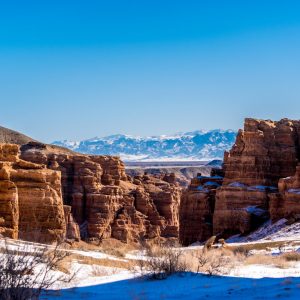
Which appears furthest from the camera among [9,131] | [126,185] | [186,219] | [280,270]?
[9,131]

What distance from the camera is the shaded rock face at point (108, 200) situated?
73.5m

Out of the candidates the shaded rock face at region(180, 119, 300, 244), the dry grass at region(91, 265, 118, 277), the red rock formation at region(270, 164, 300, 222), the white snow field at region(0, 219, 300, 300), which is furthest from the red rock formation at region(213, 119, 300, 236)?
the dry grass at region(91, 265, 118, 277)

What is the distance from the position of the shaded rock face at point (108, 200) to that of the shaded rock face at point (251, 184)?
22097 mm

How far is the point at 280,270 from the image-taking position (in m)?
15.0

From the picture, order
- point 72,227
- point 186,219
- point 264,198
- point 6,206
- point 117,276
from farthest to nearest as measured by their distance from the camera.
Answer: point 72,227 < point 186,219 < point 264,198 < point 6,206 < point 117,276

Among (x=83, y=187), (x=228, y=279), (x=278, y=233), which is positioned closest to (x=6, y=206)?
(x=278, y=233)

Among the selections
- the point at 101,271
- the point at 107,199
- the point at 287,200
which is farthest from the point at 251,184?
the point at 101,271

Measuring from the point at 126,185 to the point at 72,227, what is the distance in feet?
78.9

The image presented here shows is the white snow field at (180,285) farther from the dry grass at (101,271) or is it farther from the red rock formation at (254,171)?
the red rock formation at (254,171)

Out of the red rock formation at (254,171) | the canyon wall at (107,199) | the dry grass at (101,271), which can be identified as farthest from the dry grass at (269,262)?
the canyon wall at (107,199)

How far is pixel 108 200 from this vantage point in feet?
244

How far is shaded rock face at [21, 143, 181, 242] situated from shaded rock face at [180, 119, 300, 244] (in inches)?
870

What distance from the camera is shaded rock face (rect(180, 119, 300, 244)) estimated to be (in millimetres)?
45031

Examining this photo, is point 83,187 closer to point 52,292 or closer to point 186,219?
point 186,219
